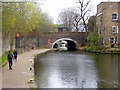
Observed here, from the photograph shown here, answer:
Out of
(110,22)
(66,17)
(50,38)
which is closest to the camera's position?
(110,22)

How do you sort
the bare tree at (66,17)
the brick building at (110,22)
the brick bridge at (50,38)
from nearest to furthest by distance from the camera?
the brick building at (110,22)
the brick bridge at (50,38)
the bare tree at (66,17)

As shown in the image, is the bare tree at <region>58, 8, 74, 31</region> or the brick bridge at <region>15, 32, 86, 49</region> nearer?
the brick bridge at <region>15, 32, 86, 49</region>

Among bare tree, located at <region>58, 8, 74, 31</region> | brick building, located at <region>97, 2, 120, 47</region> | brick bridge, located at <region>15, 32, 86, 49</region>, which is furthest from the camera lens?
bare tree, located at <region>58, 8, 74, 31</region>

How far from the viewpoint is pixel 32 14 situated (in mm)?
27250

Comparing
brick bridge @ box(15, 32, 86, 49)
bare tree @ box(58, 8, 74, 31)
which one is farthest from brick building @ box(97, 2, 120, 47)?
bare tree @ box(58, 8, 74, 31)

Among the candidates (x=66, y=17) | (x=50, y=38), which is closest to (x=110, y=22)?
(x=50, y=38)

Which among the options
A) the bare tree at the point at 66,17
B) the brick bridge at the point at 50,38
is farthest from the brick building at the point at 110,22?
the bare tree at the point at 66,17

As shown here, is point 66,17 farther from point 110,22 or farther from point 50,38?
point 110,22

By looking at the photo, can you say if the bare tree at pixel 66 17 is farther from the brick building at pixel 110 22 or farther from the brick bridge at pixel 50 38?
the brick building at pixel 110 22

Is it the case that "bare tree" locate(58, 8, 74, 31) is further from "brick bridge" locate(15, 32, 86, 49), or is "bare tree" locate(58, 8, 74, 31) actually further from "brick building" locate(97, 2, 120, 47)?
"brick building" locate(97, 2, 120, 47)

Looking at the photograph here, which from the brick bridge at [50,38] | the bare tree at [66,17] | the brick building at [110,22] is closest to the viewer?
the brick building at [110,22]

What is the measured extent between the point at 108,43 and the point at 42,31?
16026mm

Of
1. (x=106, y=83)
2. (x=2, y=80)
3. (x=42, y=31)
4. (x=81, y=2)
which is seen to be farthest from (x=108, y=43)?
(x=2, y=80)

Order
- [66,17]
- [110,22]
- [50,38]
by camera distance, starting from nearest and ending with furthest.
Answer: [110,22] < [50,38] < [66,17]
